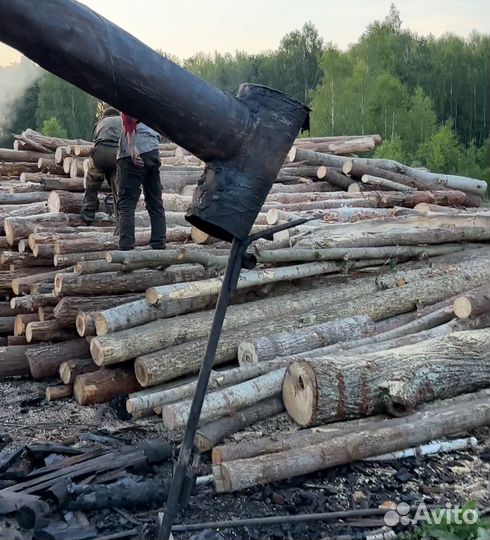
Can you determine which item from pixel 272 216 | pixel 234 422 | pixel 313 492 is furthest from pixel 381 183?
pixel 313 492

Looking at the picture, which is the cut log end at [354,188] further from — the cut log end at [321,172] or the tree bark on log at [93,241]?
the tree bark on log at [93,241]

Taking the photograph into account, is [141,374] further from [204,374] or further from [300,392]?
[204,374]

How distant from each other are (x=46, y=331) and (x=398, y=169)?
28.6 feet

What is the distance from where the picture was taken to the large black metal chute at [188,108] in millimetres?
2238

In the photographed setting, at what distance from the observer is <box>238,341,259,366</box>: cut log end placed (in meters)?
5.94

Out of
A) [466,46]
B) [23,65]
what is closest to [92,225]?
[23,65]

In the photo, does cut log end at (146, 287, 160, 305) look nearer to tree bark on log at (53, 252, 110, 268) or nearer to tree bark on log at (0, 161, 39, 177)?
tree bark on log at (53, 252, 110, 268)

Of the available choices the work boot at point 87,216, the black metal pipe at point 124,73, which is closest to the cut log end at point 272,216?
the work boot at point 87,216

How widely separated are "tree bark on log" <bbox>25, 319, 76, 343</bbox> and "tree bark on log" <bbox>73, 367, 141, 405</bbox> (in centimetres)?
72

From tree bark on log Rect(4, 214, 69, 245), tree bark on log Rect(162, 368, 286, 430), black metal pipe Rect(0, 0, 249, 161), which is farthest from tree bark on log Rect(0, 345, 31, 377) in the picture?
black metal pipe Rect(0, 0, 249, 161)

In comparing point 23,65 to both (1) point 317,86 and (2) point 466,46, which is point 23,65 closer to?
(1) point 317,86

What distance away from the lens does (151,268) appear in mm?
6824

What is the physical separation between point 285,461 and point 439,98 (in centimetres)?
4524

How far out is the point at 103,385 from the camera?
5.91 metres
